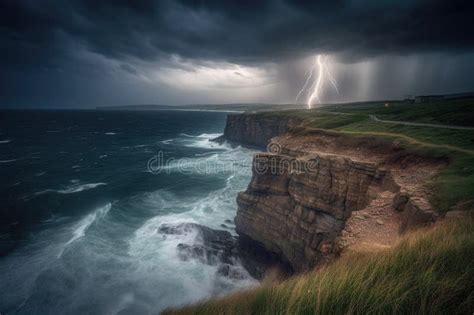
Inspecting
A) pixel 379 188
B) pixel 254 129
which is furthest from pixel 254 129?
pixel 379 188

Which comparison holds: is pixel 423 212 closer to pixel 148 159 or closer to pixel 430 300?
pixel 430 300

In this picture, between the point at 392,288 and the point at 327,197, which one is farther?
the point at 327,197

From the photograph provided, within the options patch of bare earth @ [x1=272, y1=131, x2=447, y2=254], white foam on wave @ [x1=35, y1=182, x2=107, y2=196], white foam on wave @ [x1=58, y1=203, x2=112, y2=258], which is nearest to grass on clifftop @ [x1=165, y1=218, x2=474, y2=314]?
Result: patch of bare earth @ [x1=272, y1=131, x2=447, y2=254]

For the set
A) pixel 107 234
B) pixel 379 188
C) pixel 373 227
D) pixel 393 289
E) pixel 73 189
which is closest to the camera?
pixel 393 289

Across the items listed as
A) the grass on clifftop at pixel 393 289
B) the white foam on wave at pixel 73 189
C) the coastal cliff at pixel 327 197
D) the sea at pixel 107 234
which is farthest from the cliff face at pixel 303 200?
the white foam on wave at pixel 73 189

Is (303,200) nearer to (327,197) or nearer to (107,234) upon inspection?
(327,197)
